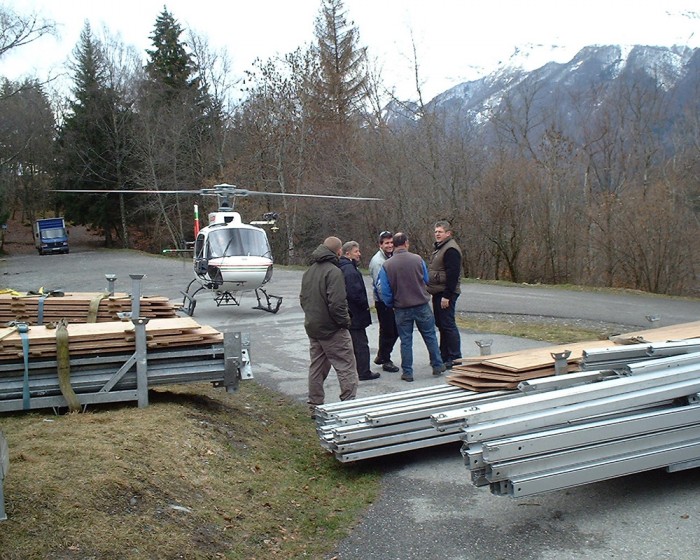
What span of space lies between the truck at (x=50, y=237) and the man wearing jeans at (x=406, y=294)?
41357 millimetres

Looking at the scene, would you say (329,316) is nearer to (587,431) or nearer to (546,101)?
(587,431)

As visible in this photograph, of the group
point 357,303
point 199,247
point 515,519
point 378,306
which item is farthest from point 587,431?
point 199,247

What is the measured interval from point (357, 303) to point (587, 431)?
4.74m

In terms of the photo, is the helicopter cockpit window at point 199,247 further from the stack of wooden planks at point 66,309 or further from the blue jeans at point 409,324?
the blue jeans at point 409,324

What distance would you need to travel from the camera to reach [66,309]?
31.2ft

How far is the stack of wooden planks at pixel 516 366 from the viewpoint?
661 centimetres

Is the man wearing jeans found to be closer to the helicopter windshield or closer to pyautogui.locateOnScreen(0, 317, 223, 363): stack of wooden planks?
pyautogui.locateOnScreen(0, 317, 223, 363): stack of wooden planks

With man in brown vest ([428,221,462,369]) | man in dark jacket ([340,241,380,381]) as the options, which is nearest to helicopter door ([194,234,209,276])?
man in dark jacket ([340,241,380,381])

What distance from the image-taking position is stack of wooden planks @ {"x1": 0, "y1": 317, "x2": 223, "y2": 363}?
669cm

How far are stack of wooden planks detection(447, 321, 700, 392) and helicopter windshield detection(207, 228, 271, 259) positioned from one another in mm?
10766

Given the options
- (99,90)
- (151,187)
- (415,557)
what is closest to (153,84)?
(99,90)

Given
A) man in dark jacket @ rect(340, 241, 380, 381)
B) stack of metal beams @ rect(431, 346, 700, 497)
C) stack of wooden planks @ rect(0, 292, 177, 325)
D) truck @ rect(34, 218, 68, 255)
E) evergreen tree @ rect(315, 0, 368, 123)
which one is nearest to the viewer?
stack of metal beams @ rect(431, 346, 700, 497)

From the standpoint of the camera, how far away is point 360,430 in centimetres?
632

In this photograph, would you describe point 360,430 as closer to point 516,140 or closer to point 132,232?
point 516,140
